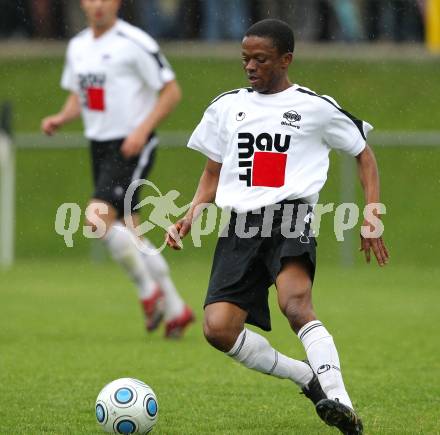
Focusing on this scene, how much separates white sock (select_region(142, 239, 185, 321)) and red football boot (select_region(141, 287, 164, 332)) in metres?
0.05

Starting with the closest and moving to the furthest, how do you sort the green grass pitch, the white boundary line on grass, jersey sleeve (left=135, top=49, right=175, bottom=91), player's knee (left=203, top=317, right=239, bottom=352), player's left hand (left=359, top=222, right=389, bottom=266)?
A: player's left hand (left=359, top=222, right=389, bottom=266)
player's knee (left=203, top=317, right=239, bottom=352)
the green grass pitch
jersey sleeve (left=135, top=49, right=175, bottom=91)
the white boundary line on grass

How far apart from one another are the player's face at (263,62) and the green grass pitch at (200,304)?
165 cm

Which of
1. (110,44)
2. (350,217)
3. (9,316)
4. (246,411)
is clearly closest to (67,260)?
(350,217)

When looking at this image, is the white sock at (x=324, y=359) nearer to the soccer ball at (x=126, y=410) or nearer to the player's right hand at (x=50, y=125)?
the soccer ball at (x=126, y=410)

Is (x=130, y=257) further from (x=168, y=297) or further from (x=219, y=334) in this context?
(x=219, y=334)

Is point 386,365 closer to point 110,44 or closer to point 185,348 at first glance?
point 185,348

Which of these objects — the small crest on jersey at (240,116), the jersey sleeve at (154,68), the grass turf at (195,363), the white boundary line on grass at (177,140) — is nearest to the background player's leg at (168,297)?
the grass turf at (195,363)

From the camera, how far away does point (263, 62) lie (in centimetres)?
574

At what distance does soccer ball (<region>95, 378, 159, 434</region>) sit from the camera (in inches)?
211

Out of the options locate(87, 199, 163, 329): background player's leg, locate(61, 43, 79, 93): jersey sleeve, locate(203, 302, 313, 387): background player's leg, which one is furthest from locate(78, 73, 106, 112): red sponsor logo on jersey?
locate(203, 302, 313, 387): background player's leg

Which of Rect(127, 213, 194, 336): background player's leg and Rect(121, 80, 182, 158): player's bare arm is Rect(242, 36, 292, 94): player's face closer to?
Rect(121, 80, 182, 158): player's bare arm

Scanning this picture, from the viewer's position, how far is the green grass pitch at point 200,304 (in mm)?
6191

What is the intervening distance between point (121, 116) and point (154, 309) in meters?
1.56

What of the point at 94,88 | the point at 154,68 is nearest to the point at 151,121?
the point at 154,68
